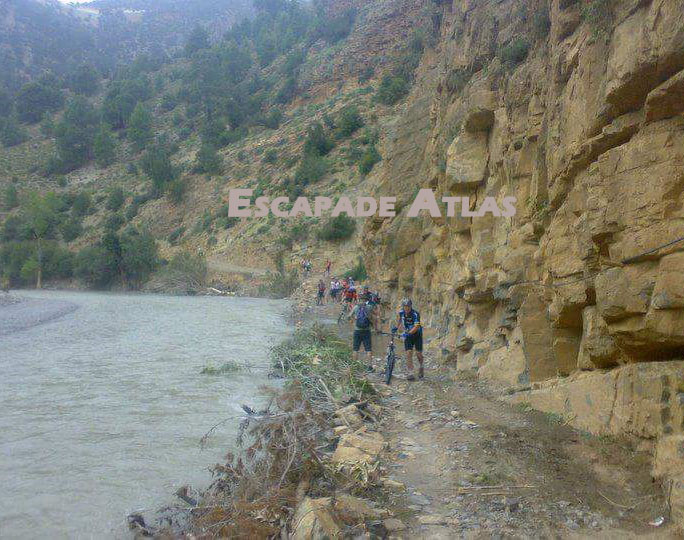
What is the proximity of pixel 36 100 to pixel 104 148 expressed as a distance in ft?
60.3

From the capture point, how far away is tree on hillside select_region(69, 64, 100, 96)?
8138 cm

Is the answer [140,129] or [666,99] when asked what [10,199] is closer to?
[140,129]

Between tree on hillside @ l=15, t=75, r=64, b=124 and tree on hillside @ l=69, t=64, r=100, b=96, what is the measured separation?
4.28 m

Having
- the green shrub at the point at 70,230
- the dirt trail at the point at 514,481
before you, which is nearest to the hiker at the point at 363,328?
the dirt trail at the point at 514,481

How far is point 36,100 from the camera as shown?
74.9 m

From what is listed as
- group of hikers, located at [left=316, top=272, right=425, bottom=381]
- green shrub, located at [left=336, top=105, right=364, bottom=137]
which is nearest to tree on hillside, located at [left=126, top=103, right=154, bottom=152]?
green shrub, located at [left=336, top=105, right=364, bottom=137]

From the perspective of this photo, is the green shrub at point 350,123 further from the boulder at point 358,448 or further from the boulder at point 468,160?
the boulder at point 358,448

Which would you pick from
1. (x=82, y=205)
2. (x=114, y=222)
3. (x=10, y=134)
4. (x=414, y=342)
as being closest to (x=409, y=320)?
(x=414, y=342)

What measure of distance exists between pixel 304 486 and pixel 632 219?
13.1 ft

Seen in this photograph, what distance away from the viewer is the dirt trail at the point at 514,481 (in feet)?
14.4

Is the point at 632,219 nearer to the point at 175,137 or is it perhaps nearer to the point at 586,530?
the point at 586,530

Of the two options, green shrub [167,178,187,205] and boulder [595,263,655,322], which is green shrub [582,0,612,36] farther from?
green shrub [167,178,187,205]

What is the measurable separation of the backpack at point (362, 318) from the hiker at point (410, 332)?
1.27 m

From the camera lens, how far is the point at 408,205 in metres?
17.8
